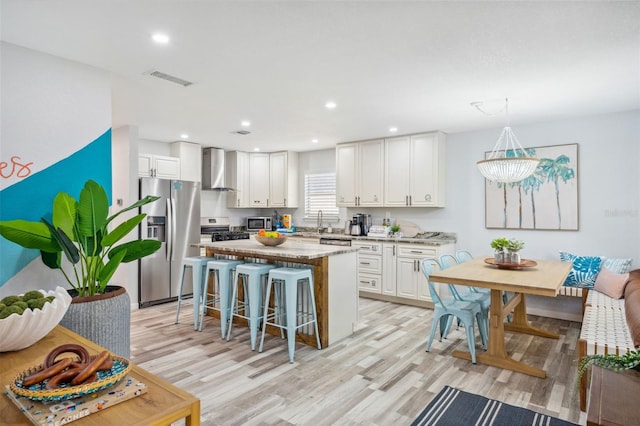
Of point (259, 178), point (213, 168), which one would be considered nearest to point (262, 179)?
point (259, 178)

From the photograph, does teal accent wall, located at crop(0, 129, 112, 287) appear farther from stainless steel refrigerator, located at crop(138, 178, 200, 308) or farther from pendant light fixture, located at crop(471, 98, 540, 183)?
pendant light fixture, located at crop(471, 98, 540, 183)

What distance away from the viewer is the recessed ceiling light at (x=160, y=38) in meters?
2.46

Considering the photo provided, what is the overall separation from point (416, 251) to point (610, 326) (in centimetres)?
252

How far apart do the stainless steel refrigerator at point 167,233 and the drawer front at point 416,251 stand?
122 inches

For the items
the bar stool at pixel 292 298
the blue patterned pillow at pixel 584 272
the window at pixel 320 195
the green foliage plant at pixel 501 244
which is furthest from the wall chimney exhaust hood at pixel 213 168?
the blue patterned pillow at pixel 584 272

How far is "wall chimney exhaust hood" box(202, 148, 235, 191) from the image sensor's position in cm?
661

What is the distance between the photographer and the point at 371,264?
5594 mm

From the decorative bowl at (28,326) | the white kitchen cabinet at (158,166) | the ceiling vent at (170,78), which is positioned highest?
the ceiling vent at (170,78)

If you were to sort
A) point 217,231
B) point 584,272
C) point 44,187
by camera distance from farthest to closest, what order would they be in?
point 217,231 → point 584,272 → point 44,187

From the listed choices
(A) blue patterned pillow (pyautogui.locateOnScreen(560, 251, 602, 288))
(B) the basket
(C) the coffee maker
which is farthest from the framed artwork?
(B) the basket

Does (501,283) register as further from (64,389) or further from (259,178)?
(259,178)

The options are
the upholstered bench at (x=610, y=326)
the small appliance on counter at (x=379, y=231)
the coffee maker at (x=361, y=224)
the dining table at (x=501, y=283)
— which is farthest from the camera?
the coffee maker at (x=361, y=224)

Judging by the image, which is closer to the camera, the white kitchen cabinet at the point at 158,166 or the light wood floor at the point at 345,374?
the light wood floor at the point at 345,374

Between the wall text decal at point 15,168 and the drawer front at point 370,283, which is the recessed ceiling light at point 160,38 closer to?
the wall text decal at point 15,168
